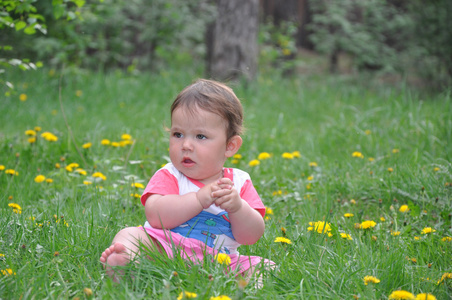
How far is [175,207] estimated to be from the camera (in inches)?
76.4

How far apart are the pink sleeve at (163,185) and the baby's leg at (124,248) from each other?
165 millimetres

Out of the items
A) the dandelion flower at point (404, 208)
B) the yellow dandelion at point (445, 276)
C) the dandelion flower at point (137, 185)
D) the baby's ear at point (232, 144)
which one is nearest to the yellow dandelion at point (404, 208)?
the dandelion flower at point (404, 208)

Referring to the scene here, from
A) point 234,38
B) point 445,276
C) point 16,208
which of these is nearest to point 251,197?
point 445,276

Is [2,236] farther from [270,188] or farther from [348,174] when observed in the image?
[348,174]

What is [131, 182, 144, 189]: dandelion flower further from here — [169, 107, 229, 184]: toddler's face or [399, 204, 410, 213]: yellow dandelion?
[399, 204, 410, 213]: yellow dandelion

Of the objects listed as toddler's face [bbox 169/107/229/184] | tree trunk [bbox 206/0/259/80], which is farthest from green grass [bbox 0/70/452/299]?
tree trunk [bbox 206/0/259/80]

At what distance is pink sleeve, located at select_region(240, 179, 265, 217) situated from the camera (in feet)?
6.89

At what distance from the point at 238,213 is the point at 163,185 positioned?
0.35 meters

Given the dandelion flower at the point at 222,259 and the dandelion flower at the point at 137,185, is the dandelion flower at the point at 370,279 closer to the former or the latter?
the dandelion flower at the point at 222,259

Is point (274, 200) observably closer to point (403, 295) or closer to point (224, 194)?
point (224, 194)

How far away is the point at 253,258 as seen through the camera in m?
2.06

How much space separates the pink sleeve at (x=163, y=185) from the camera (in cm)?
202

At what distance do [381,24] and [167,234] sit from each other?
7.84 m

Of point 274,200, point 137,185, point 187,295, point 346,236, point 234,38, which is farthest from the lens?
point 234,38
